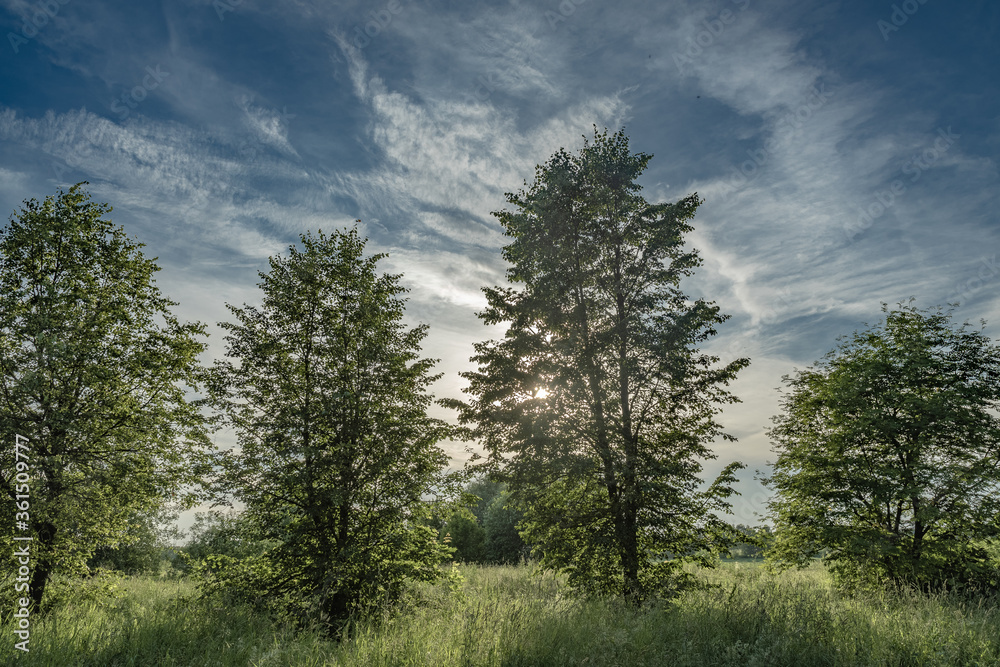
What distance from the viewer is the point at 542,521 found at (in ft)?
45.2

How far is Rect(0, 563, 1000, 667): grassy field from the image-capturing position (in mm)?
6191

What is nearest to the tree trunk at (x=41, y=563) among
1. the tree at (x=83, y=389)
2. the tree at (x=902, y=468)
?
the tree at (x=83, y=389)

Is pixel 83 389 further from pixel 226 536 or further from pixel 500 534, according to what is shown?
pixel 500 534

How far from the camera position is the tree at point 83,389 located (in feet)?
36.4

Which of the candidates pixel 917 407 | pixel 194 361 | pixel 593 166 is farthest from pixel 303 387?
pixel 917 407

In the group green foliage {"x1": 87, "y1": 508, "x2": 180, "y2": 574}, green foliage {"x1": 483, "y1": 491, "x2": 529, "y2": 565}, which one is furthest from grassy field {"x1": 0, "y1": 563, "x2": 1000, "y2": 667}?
green foliage {"x1": 483, "y1": 491, "x2": 529, "y2": 565}

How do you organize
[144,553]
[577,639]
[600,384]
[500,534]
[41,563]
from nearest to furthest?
1. [577,639]
2. [41,563]
3. [600,384]
4. [144,553]
5. [500,534]

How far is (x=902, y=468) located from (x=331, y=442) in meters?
18.5

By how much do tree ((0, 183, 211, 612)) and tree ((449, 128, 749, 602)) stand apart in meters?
8.18

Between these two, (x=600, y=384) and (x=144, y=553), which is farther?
(x=144, y=553)

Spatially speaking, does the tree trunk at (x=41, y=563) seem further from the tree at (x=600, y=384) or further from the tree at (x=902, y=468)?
the tree at (x=902, y=468)

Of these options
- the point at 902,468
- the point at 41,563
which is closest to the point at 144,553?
the point at 41,563

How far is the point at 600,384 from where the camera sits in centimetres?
1442

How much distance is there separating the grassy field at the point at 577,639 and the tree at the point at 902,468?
7.73 metres
